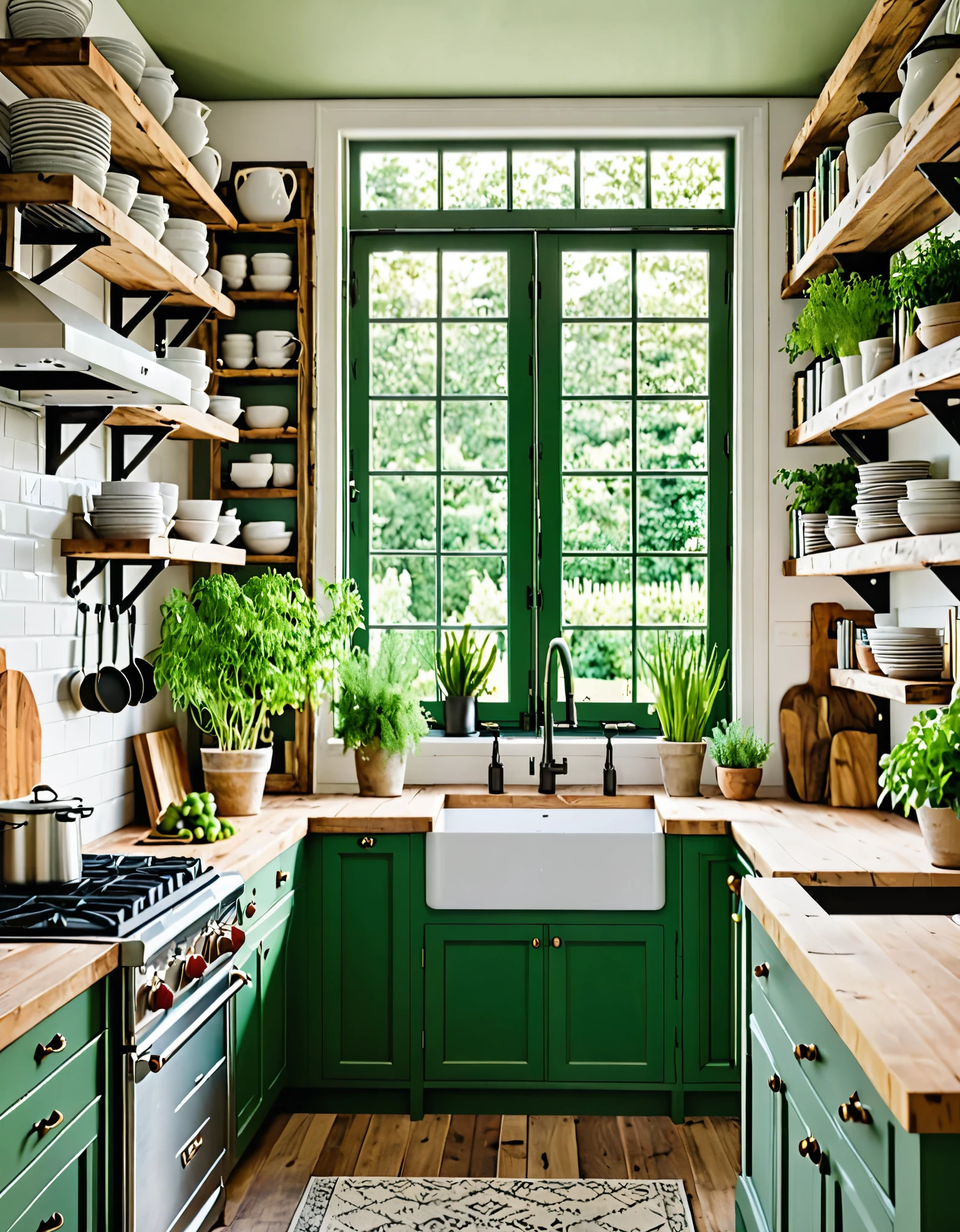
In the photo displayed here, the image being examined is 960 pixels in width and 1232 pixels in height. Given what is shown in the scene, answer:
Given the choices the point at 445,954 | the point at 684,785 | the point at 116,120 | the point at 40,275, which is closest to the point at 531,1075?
the point at 445,954

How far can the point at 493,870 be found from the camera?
10.9 feet

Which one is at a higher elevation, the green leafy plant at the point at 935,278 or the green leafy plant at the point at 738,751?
the green leafy plant at the point at 935,278

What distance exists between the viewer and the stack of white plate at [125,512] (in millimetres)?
2830

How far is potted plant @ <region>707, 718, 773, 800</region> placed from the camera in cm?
359

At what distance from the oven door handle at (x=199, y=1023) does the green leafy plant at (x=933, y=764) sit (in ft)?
4.77

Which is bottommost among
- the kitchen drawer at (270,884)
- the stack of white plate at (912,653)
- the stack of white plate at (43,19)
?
the kitchen drawer at (270,884)

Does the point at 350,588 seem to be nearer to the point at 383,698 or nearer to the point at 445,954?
the point at 383,698

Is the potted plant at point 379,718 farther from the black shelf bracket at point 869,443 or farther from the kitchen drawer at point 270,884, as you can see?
the black shelf bracket at point 869,443

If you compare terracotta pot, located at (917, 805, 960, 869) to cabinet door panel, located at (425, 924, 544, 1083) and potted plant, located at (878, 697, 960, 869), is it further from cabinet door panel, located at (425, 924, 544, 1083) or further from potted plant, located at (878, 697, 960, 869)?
cabinet door panel, located at (425, 924, 544, 1083)

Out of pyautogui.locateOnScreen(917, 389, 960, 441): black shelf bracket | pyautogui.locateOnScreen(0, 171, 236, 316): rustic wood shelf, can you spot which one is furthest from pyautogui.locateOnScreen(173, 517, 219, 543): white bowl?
pyautogui.locateOnScreen(917, 389, 960, 441): black shelf bracket

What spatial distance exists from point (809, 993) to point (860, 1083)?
0.31 m

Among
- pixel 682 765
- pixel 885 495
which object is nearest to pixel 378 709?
pixel 682 765

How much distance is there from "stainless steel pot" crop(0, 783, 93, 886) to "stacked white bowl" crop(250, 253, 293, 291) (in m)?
2.16

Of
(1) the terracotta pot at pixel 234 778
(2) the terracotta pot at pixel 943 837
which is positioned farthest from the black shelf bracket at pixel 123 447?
(2) the terracotta pot at pixel 943 837
